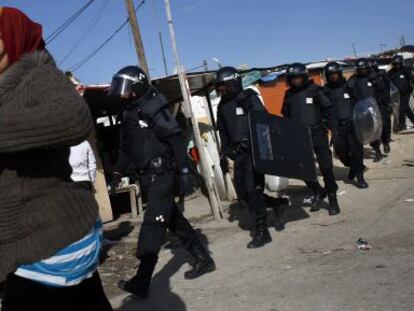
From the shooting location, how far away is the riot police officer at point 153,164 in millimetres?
4973

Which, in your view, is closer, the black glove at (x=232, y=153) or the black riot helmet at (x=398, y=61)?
the black glove at (x=232, y=153)

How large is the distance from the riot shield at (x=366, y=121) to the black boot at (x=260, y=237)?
3.92 m

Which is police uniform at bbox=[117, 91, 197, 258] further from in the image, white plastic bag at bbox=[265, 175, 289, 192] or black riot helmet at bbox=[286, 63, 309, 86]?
white plastic bag at bbox=[265, 175, 289, 192]

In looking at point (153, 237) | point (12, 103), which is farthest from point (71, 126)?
point (153, 237)

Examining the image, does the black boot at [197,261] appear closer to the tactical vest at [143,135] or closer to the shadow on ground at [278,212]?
the tactical vest at [143,135]

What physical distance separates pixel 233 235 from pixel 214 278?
1.86 m

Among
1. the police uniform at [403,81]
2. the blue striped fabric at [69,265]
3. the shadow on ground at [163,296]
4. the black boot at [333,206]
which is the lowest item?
the black boot at [333,206]


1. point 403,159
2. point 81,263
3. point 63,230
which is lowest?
point 403,159

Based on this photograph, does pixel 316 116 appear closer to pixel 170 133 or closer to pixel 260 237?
pixel 260 237

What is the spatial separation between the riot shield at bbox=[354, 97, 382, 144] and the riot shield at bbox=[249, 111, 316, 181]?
9.00 feet

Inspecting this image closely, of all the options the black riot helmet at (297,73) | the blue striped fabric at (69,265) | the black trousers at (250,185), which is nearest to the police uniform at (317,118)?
the black riot helmet at (297,73)

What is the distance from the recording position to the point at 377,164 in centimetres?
1127

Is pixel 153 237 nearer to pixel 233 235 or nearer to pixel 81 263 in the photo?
pixel 233 235

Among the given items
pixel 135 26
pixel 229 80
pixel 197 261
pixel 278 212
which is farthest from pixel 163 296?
pixel 135 26
